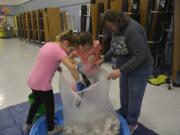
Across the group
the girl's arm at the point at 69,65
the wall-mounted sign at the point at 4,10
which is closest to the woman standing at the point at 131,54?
the girl's arm at the point at 69,65

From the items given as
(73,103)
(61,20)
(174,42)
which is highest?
(61,20)

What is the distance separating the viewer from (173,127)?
2.23 meters

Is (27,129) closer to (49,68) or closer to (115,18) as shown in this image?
(49,68)

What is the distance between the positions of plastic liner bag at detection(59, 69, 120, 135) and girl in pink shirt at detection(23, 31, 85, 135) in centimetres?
14

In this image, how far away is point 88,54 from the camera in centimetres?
242

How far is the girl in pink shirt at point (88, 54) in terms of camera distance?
2.14 metres

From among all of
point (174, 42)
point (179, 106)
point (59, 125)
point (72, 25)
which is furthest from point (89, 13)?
point (59, 125)

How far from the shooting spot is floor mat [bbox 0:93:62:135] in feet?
7.22

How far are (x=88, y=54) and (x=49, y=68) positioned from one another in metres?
0.73

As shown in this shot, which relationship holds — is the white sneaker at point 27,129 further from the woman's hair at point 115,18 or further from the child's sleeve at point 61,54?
the woman's hair at point 115,18

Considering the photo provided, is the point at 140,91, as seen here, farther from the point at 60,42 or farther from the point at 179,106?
the point at 179,106

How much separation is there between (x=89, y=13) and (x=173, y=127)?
4242mm

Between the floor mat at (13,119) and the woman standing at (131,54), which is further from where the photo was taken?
the floor mat at (13,119)

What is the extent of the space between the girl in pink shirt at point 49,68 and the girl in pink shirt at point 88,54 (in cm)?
26
